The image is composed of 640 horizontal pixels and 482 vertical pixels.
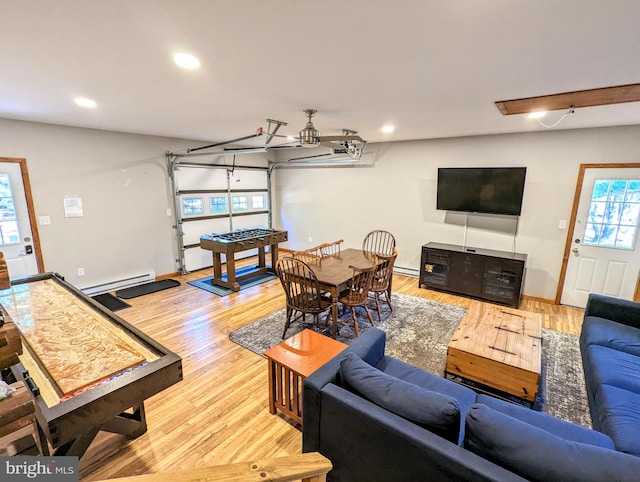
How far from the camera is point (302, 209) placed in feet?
23.1

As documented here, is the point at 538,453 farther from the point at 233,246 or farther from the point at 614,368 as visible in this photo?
the point at 233,246

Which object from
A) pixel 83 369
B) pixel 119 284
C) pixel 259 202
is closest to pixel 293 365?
pixel 83 369

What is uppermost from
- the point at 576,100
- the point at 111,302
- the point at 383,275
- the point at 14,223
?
the point at 576,100

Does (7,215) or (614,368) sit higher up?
(7,215)

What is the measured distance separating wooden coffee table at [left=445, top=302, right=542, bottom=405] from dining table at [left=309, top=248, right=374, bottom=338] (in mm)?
1180

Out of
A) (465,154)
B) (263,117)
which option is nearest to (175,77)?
(263,117)

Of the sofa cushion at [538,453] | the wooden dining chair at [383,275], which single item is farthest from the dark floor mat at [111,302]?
the sofa cushion at [538,453]

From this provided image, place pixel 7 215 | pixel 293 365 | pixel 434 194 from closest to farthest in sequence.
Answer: pixel 293 365
pixel 7 215
pixel 434 194

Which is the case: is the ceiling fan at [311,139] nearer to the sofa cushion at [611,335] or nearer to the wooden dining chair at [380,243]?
the wooden dining chair at [380,243]

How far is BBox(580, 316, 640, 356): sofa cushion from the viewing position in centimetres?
246

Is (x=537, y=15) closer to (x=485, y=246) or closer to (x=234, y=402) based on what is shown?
(x=234, y=402)

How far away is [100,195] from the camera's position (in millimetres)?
4570

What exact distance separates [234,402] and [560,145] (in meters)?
5.16

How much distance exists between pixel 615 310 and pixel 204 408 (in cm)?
385
